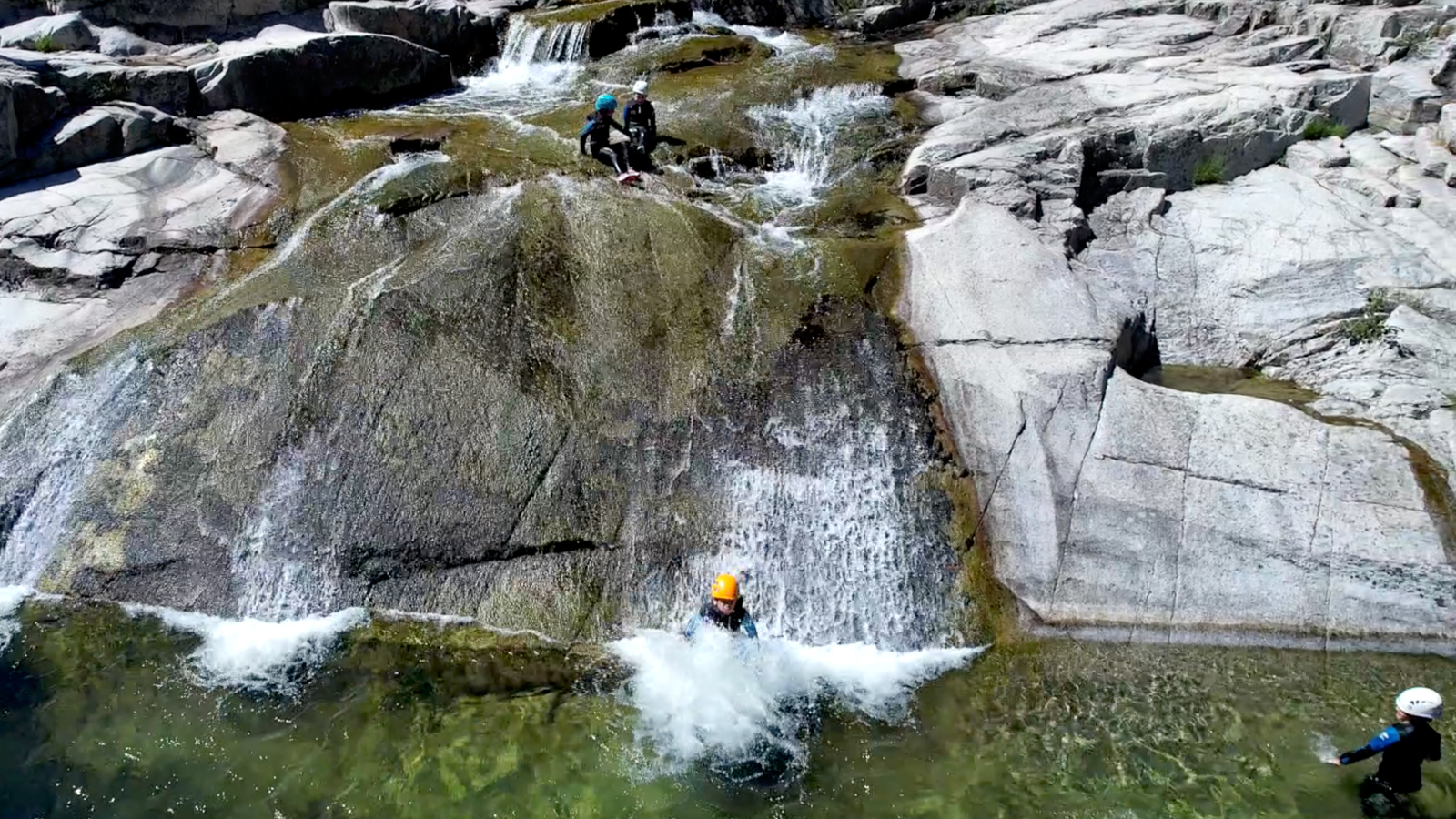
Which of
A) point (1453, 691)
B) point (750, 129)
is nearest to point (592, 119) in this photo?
point (750, 129)

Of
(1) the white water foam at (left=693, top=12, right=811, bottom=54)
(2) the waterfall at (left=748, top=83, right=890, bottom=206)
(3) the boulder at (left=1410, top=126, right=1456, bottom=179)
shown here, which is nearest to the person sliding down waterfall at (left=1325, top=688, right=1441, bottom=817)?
(3) the boulder at (left=1410, top=126, right=1456, bottom=179)

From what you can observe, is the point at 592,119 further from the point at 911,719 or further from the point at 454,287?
the point at 911,719

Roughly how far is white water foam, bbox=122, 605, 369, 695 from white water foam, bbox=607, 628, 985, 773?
118 inches

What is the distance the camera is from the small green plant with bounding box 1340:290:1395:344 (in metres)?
11.8

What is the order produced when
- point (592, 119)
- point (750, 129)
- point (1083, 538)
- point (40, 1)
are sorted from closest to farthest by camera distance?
point (1083, 538)
point (592, 119)
point (750, 129)
point (40, 1)

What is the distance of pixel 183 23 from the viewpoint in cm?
1908

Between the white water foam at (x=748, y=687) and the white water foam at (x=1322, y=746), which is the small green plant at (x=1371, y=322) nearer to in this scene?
the white water foam at (x=1322, y=746)

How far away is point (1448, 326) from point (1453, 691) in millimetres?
4992

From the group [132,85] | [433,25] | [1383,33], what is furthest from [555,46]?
[1383,33]

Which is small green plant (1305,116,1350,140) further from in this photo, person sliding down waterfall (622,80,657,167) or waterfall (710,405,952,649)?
person sliding down waterfall (622,80,657,167)

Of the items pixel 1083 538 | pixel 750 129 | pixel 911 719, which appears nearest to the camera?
pixel 911 719

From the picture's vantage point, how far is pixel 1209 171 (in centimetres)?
1477

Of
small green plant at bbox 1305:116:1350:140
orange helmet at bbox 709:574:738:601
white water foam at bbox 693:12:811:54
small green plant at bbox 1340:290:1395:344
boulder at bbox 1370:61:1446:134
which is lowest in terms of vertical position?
orange helmet at bbox 709:574:738:601

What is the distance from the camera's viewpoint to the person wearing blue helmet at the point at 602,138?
14.8 meters
